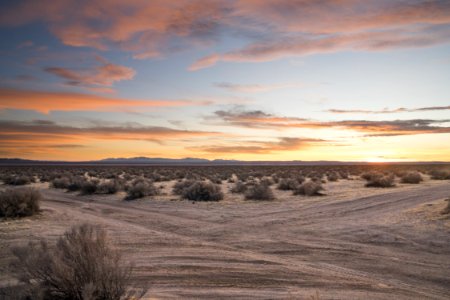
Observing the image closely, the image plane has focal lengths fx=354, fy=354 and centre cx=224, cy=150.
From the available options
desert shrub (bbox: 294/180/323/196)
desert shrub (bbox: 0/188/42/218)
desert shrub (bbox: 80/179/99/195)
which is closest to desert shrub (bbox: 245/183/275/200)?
desert shrub (bbox: 294/180/323/196)

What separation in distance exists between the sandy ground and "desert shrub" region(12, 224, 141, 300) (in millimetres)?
1278

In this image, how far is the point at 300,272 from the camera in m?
9.16

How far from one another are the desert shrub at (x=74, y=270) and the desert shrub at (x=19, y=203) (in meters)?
12.6

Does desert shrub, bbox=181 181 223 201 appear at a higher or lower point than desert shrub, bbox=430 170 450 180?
lower

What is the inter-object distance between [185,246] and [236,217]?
266 inches

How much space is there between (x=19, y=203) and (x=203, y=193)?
41.4 ft

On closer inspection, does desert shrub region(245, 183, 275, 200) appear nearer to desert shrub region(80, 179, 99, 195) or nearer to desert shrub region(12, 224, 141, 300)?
desert shrub region(80, 179, 99, 195)

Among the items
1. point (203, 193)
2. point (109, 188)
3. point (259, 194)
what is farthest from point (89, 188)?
point (259, 194)

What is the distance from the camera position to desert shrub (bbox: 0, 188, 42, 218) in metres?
17.8

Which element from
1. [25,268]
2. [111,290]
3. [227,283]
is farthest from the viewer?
[227,283]

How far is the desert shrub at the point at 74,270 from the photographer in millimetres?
6312

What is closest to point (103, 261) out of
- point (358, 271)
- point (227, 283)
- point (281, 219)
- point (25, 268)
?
point (25, 268)

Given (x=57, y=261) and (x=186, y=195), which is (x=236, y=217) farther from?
(x=57, y=261)

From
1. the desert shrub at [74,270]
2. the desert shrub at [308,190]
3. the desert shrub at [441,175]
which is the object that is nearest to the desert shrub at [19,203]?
→ the desert shrub at [74,270]
